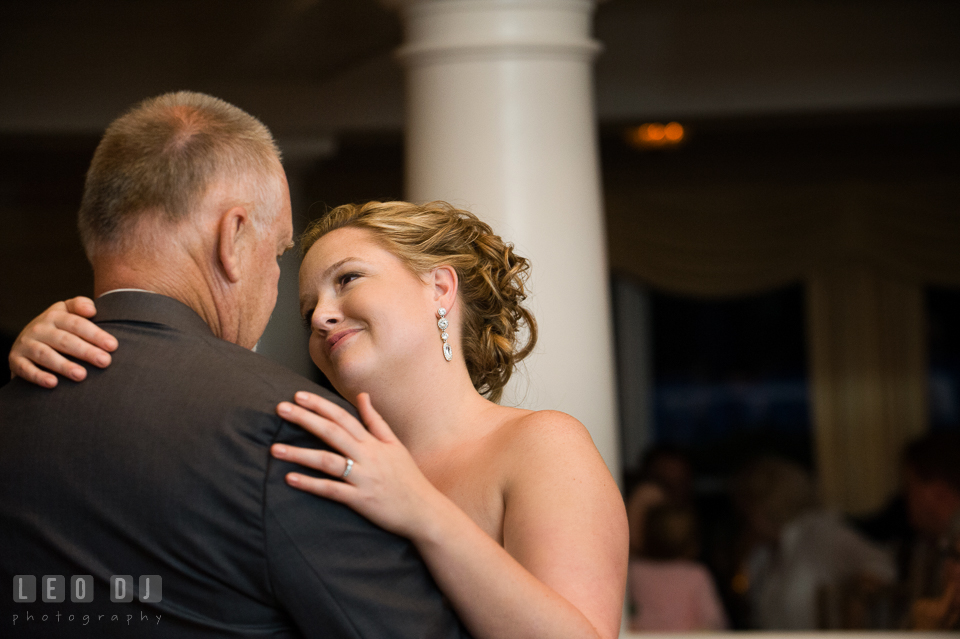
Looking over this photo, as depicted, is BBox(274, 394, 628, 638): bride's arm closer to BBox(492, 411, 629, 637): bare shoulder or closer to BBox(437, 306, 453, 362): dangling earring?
BBox(492, 411, 629, 637): bare shoulder

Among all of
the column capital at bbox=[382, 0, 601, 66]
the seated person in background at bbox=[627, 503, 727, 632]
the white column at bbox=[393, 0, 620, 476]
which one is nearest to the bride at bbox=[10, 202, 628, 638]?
the white column at bbox=[393, 0, 620, 476]

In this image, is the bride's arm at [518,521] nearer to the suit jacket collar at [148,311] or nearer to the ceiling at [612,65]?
the suit jacket collar at [148,311]

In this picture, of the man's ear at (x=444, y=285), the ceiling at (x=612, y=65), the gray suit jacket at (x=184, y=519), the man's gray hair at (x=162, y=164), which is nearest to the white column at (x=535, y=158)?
the man's ear at (x=444, y=285)

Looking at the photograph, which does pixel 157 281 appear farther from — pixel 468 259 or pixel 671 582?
pixel 671 582

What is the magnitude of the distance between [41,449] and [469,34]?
195 cm

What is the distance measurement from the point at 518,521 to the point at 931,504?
10.8 feet

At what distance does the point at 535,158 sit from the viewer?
2.69 m

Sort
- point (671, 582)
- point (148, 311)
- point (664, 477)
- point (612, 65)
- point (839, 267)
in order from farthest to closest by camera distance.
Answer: point (839, 267) → point (664, 477) → point (612, 65) → point (671, 582) → point (148, 311)

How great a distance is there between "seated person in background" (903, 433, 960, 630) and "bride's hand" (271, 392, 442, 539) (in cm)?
290

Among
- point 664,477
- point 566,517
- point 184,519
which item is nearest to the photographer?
point 184,519

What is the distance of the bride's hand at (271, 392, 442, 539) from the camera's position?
1088mm

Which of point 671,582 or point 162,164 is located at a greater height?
point 162,164

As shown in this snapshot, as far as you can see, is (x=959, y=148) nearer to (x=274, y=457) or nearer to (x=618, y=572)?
(x=618, y=572)

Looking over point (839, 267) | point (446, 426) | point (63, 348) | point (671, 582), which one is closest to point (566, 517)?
point (446, 426)
